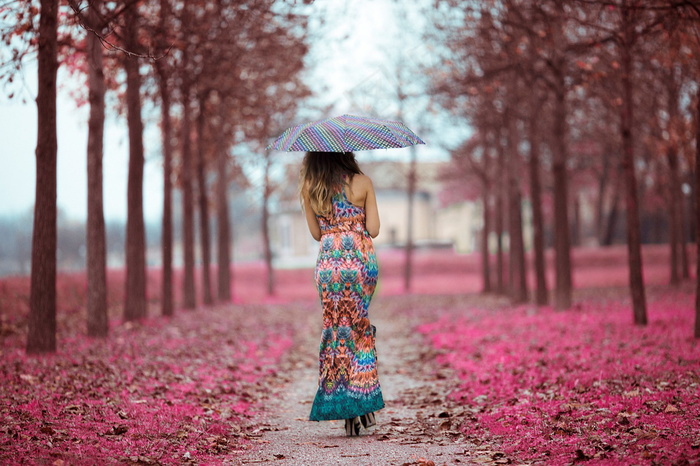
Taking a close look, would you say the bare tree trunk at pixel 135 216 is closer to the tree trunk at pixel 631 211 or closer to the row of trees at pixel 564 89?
the row of trees at pixel 564 89

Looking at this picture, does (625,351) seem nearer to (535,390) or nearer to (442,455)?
(535,390)

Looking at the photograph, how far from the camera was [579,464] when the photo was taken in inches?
217

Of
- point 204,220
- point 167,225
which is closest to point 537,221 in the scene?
point 167,225

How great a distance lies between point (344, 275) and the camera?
7086mm

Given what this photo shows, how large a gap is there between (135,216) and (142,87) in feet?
11.3

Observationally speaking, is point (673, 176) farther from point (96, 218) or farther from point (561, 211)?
point (96, 218)

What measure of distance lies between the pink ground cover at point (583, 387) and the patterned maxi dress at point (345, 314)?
113 cm

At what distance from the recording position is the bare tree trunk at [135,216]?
16438 millimetres

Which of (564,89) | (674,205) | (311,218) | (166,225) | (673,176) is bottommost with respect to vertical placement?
(311,218)

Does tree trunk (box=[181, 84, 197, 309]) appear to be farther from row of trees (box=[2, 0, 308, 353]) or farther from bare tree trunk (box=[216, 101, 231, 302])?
bare tree trunk (box=[216, 101, 231, 302])

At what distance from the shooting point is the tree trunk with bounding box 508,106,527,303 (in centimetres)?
2108

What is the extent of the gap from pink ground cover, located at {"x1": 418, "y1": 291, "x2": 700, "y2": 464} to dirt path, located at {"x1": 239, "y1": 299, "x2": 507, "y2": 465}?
304mm

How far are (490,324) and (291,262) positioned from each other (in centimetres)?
3733

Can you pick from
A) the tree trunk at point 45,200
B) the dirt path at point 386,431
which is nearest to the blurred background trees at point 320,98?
the tree trunk at point 45,200
